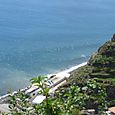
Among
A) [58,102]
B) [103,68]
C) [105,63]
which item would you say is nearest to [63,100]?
[58,102]

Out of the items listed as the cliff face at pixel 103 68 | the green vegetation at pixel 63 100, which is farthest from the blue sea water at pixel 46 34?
the green vegetation at pixel 63 100

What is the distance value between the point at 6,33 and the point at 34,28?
574cm

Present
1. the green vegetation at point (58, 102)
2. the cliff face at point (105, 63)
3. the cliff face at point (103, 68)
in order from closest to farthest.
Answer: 1. the green vegetation at point (58, 102)
2. the cliff face at point (103, 68)
3. the cliff face at point (105, 63)

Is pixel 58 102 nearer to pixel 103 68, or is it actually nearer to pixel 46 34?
pixel 103 68

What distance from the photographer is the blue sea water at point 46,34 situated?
160ft

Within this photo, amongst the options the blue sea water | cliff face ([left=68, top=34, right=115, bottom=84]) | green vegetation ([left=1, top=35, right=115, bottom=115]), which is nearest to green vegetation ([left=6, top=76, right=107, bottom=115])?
green vegetation ([left=1, top=35, right=115, bottom=115])

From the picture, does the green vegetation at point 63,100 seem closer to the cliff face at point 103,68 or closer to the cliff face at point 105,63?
the cliff face at point 103,68

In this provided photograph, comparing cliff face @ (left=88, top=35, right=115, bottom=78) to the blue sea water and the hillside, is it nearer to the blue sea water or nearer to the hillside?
the hillside

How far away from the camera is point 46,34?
6469 cm

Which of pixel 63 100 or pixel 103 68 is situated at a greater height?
pixel 63 100

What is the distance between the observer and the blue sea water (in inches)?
1916

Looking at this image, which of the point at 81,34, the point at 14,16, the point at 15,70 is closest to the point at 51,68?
the point at 15,70

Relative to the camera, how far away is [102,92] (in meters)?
5.06

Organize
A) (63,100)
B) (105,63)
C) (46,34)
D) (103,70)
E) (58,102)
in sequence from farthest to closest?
1. (46,34)
2. (105,63)
3. (103,70)
4. (63,100)
5. (58,102)
